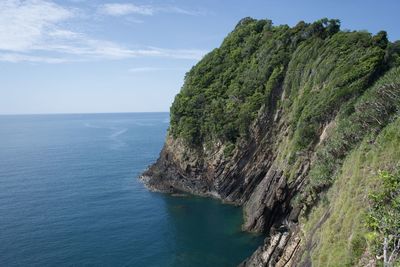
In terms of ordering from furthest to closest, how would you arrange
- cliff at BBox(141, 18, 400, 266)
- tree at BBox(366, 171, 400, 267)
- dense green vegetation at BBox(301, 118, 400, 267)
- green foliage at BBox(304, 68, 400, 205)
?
1. green foliage at BBox(304, 68, 400, 205)
2. cliff at BBox(141, 18, 400, 266)
3. dense green vegetation at BBox(301, 118, 400, 267)
4. tree at BBox(366, 171, 400, 267)

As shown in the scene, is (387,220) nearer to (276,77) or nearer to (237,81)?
(276,77)

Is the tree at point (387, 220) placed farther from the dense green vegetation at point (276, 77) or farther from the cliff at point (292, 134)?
the dense green vegetation at point (276, 77)

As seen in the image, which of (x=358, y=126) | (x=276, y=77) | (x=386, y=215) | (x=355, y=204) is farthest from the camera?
(x=276, y=77)

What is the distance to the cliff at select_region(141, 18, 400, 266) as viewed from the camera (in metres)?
37.3

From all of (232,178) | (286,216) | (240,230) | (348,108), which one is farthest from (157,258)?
(348,108)

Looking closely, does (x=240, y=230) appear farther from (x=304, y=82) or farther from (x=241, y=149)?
(x=304, y=82)

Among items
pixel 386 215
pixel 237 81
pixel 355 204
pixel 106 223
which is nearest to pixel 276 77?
pixel 237 81

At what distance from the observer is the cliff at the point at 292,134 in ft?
123

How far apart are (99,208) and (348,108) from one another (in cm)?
4873

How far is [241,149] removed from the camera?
75.2m

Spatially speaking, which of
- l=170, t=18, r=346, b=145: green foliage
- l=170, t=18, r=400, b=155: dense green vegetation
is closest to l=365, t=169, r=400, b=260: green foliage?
l=170, t=18, r=400, b=155: dense green vegetation

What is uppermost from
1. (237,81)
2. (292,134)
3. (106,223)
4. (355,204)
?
(237,81)

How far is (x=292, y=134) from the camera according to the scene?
64938 millimetres

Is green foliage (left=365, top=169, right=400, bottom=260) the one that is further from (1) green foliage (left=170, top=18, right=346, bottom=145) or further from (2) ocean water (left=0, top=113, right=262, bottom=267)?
(1) green foliage (left=170, top=18, right=346, bottom=145)
